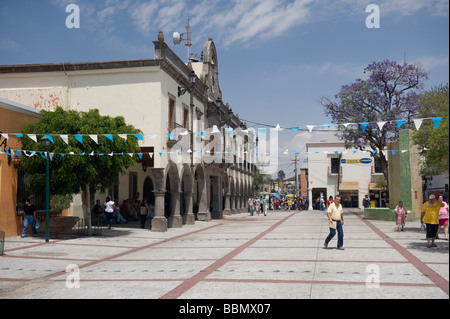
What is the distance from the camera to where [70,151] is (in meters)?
16.3

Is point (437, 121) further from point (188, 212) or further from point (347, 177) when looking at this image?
point (347, 177)

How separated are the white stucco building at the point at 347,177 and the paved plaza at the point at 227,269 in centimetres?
3669

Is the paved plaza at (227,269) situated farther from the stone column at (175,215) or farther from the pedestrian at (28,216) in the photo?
the stone column at (175,215)

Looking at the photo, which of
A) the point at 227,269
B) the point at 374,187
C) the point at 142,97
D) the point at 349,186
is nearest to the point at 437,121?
the point at 227,269

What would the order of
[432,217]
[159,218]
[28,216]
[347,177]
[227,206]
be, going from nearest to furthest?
[432,217] → [28,216] → [159,218] → [227,206] → [347,177]

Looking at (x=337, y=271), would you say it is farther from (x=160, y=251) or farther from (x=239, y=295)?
(x=160, y=251)

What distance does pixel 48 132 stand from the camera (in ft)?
54.5

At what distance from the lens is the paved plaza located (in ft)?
25.5

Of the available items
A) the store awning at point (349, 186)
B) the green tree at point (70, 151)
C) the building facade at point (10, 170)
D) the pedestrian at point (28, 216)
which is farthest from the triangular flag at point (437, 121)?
the store awning at point (349, 186)

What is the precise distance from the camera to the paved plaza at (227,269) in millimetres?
7785

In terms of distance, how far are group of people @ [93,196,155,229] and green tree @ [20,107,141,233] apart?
380 centimetres

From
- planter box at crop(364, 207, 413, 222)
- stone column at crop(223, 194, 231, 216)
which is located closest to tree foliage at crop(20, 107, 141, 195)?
planter box at crop(364, 207, 413, 222)

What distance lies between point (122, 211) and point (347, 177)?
110 feet

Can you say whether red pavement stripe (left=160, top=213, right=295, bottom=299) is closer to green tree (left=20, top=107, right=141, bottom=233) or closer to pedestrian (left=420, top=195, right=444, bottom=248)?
pedestrian (left=420, top=195, right=444, bottom=248)
